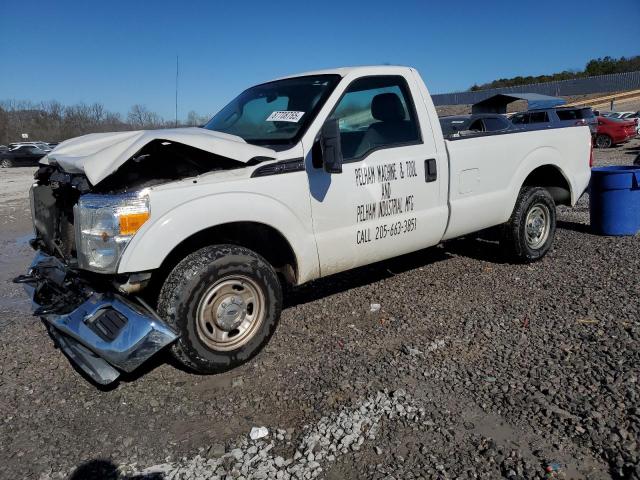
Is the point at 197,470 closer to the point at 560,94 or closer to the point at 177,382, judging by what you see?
the point at 177,382

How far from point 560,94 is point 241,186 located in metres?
54.9

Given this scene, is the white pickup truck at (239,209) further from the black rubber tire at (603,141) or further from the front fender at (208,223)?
the black rubber tire at (603,141)

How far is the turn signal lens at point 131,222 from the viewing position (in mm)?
3148

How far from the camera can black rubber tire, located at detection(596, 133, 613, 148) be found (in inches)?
839

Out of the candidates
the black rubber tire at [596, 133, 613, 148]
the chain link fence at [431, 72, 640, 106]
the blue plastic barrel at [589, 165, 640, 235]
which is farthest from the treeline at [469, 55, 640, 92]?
the blue plastic barrel at [589, 165, 640, 235]

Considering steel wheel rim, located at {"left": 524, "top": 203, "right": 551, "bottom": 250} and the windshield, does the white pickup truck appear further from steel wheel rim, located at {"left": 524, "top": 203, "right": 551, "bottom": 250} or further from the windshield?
steel wheel rim, located at {"left": 524, "top": 203, "right": 551, "bottom": 250}

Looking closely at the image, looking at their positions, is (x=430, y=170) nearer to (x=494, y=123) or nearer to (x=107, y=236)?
(x=107, y=236)

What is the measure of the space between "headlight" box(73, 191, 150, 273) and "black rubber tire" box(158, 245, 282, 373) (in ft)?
1.29

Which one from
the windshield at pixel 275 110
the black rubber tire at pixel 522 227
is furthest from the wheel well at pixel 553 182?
the windshield at pixel 275 110

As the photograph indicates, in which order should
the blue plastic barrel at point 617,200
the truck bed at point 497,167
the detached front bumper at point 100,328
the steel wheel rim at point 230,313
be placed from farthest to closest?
the blue plastic barrel at point 617,200 < the truck bed at point 497,167 < the steel wheel rim at point 230,313 < the detached front bumper at point 100,328

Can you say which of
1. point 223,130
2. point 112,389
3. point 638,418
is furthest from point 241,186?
point 638,418

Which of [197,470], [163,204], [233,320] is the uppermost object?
[163,204]

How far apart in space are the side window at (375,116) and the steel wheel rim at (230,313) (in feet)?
4.32

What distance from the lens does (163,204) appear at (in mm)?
3252
